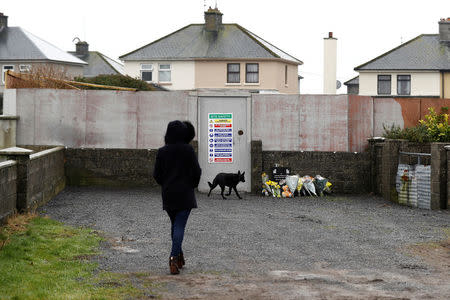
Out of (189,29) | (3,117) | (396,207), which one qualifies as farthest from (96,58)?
(396,207)

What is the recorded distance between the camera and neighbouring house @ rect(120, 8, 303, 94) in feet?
187

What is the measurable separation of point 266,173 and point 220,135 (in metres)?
1.50

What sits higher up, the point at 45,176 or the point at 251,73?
the point at 251,73

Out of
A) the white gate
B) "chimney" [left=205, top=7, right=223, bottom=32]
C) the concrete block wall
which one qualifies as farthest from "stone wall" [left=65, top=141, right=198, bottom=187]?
"chimney" [left=205, top=7, right=223, bottom=32]

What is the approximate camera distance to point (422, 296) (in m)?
7.90

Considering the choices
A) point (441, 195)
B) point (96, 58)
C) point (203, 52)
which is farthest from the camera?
point (96, 58)

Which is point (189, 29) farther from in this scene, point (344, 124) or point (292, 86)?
point (344, 124)

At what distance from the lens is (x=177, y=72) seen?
5856cm

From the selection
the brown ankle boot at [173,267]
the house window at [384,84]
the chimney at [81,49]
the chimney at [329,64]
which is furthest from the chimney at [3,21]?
the brown ankle boot at [173,267]

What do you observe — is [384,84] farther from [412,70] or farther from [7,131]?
[7,131]

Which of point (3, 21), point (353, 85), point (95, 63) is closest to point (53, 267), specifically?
point (353, 85)

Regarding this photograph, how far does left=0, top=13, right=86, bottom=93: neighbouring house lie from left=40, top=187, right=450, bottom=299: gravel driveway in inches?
2031

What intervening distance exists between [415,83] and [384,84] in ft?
7.45

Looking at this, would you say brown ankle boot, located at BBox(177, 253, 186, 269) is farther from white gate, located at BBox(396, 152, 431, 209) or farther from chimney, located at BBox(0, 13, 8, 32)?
chimney, located at BBox(0, 13, 8, 32)
